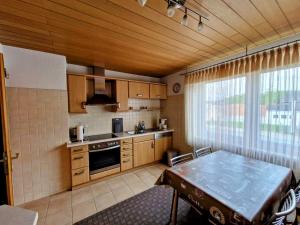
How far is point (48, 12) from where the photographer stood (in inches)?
52.5

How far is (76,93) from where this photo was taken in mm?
2691

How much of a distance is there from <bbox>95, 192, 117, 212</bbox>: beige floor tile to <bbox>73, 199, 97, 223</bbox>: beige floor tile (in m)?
0.07

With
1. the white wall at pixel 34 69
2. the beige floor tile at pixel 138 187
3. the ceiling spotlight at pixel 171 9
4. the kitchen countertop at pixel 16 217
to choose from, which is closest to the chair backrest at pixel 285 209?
the kitchen countertop at pixel 16 217

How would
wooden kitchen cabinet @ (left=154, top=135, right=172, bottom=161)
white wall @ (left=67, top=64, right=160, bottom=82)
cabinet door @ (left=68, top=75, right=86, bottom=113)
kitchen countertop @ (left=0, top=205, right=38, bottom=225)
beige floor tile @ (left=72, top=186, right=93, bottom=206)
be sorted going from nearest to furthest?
kitchen countertop @ (left=0, top=205, right=38, bottom=225) → beige floor tile @ (left=72, top=186, right=93, bottom=206) → cabinet door @ (left=68, top=75, right=86, bottom=113) → white wall @ (left=67, top=64, right=160, bottom=82) → wooden kitchen cabinet @ (left=154, top=135, right=172, bottom=161)

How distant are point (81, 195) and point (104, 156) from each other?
723mm

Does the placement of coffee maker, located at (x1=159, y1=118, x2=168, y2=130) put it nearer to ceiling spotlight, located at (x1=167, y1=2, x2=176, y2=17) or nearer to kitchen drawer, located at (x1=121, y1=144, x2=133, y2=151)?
kitchen drawer, located at (x1=121, y1=144, x2=133, y2=151)

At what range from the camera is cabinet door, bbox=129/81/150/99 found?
11.2 feet

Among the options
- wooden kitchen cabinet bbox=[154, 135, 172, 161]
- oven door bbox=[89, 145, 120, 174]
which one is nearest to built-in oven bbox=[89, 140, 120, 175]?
oven door bbox=[89, 145, 120, 174]

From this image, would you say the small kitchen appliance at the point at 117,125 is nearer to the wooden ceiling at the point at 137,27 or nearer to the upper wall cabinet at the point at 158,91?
the upper wall cabinet at the point at 158,91

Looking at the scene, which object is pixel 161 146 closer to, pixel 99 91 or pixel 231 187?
pixel 99 91

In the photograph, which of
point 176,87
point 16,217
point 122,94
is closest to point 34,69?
point 122,94

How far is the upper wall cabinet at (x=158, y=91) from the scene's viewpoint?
12.4ft

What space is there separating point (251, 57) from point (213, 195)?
7.09 ft

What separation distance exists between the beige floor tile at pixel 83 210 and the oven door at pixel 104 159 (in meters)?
0.58
